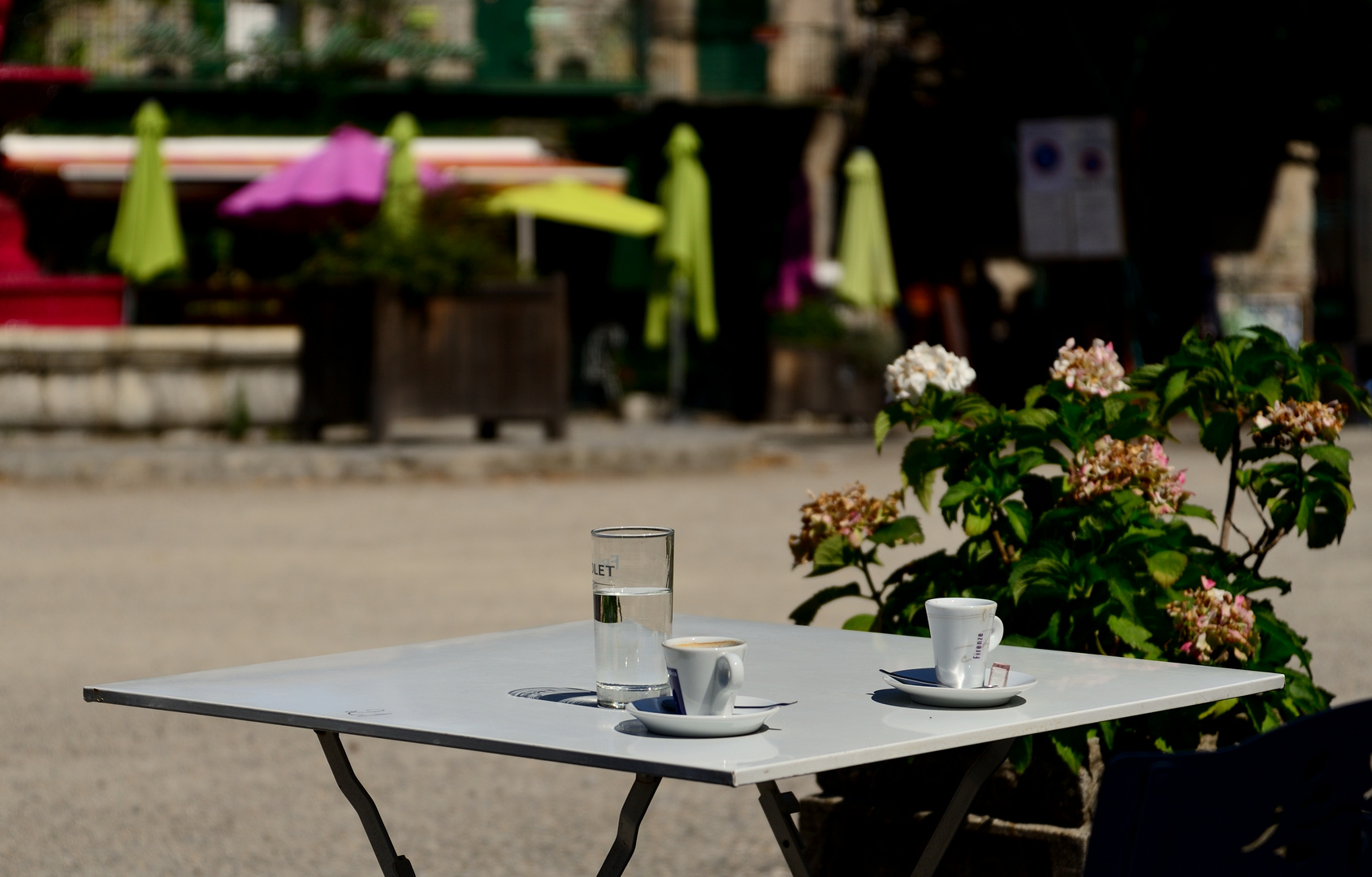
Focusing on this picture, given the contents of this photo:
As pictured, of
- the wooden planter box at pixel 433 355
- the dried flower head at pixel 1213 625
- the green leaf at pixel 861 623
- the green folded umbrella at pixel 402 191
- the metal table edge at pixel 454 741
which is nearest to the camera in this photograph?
the metal table edge at pixel 454 741

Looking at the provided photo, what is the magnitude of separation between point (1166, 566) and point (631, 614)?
984mm

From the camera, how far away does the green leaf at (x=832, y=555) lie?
2789mm

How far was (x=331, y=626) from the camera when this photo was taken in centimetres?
664

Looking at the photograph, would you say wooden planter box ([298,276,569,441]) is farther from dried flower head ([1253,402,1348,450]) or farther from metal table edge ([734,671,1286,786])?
metal table edge ([734,671,1286,786])

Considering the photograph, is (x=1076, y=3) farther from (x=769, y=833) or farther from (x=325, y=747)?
(x=325, y=747)

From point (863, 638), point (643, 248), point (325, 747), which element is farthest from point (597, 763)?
point (643, 248)

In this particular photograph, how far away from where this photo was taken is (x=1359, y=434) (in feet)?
53.0

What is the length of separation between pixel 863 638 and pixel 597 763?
89 cm

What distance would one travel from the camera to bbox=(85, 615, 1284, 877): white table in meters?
1.67

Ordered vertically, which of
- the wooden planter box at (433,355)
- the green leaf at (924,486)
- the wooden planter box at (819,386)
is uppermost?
the green leaf at (924,486)

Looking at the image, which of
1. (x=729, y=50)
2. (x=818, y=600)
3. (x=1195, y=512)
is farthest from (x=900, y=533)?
(x=729, y=50)

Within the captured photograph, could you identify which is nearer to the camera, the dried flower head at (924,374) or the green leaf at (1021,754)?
the green leaf at (1021,754)

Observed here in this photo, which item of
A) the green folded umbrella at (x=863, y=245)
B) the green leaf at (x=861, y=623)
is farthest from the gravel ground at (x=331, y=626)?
the green folded umbrella at (x=863, y=245)

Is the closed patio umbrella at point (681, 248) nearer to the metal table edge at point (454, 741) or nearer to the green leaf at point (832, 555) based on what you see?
the green leaf at point (832, 555)
